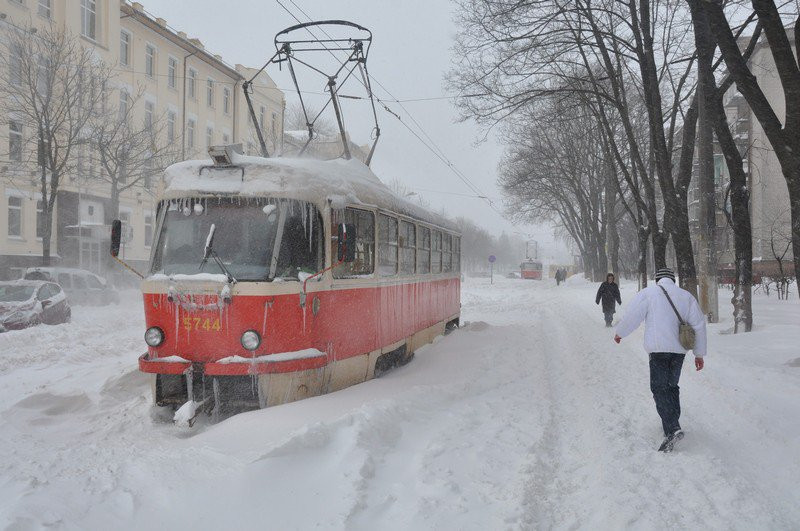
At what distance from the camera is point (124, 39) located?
31516 millimetres

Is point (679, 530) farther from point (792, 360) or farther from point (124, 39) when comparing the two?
point (124, 39)

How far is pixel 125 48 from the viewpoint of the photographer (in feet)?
104

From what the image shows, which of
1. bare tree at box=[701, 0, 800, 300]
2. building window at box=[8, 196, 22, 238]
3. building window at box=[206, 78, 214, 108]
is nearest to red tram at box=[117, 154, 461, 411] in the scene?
bare tree at box=[701, 0, 800, 300]

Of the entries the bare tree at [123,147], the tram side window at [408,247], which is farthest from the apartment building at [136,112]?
the tram side window at [408,247]

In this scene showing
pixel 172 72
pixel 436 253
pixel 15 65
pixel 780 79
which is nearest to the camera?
pixel 780 79

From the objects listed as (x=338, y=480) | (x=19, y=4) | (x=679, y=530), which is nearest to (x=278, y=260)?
(x=338, y=480)

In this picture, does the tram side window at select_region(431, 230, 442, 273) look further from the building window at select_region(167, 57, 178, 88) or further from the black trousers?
the building window at select_region(167, 57, 178, 88)

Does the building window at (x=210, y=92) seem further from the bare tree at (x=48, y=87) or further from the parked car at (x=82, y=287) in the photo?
the parked car at (x=82, y=287)

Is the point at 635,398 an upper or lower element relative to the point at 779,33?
lower

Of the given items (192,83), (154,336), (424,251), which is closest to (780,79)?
(424,251)

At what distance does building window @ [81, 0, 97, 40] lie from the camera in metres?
28.1

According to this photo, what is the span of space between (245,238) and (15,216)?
2464 cm

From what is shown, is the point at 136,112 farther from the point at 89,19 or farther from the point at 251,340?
the point at 251,340

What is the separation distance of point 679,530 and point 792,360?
6432mm
